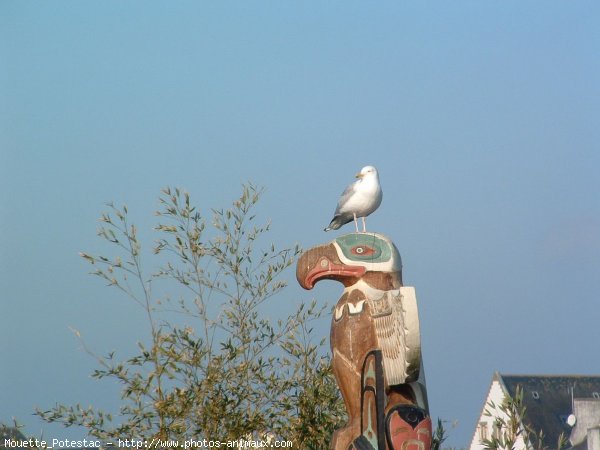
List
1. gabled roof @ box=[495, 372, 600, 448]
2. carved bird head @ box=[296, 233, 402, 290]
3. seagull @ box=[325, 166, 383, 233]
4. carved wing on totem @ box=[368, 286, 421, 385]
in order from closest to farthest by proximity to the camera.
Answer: carved wing on totem @ box=[368, 286, 421, 385] → carved bird head @ box=[296, 233, 402, 290] → seagull @ box=[325, 166, 383, 233] → gabled roof @ box=[495, 372, 600, 448]

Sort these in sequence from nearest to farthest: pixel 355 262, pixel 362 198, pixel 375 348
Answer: pixel 375 348 < pixel 355 262 < pixel 362 198

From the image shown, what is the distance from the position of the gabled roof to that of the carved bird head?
23.2m

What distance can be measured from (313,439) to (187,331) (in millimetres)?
1842

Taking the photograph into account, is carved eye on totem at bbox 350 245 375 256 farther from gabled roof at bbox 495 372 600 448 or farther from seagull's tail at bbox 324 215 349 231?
gabled roof at bbox 495 372 600 448

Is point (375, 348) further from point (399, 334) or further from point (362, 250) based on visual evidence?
point (362, 250)

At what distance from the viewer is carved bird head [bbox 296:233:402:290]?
348 inches

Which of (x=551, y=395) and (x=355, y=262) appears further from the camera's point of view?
(x=551, y=395)

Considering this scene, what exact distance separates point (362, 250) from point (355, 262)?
138 mm

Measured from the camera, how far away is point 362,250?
893 centimetres

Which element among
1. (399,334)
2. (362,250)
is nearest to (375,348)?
(399,334)

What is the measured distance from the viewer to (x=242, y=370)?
971 centimetres

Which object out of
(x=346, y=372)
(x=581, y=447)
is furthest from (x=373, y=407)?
(x=581, y=447)

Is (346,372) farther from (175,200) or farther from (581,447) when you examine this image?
(581,447)

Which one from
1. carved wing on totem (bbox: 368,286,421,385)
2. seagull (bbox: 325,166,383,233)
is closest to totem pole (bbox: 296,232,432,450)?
carved wing on totem (bbox: 368,286,421,385)
